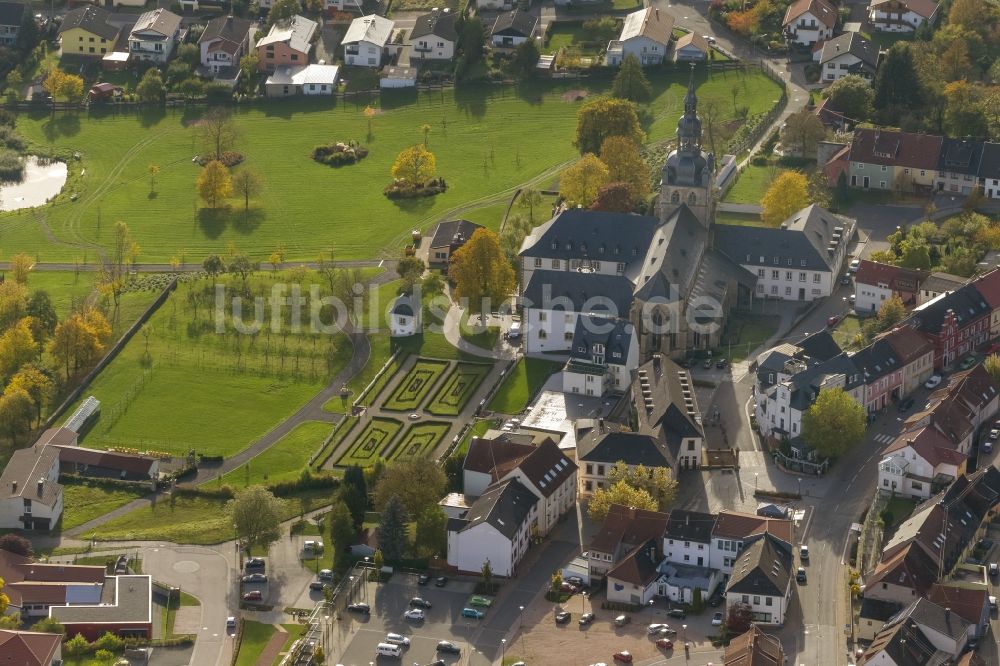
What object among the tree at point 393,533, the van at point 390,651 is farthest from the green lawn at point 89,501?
the van at point 390,651

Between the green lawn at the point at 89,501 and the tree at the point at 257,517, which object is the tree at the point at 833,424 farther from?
the green lawn at the point at 89,501

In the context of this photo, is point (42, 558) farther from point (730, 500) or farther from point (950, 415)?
point (950, 415)

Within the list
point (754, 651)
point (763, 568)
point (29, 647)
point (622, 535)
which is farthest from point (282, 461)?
point (754, 651)

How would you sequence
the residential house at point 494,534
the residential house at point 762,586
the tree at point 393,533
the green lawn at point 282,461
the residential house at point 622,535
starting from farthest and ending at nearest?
the green lawn at point 282,461 → the tree at point 393,533 → the residential house at point 494,534 → the residential house at point 622,535 → the residential house at point 762,586

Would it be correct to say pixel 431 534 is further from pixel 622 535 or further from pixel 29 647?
pixel 29 647

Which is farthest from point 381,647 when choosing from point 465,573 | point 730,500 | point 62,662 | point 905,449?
point 905,449

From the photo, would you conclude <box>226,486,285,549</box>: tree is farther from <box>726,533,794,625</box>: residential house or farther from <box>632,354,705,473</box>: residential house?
<box>726,533,794,625</box>: residential house
